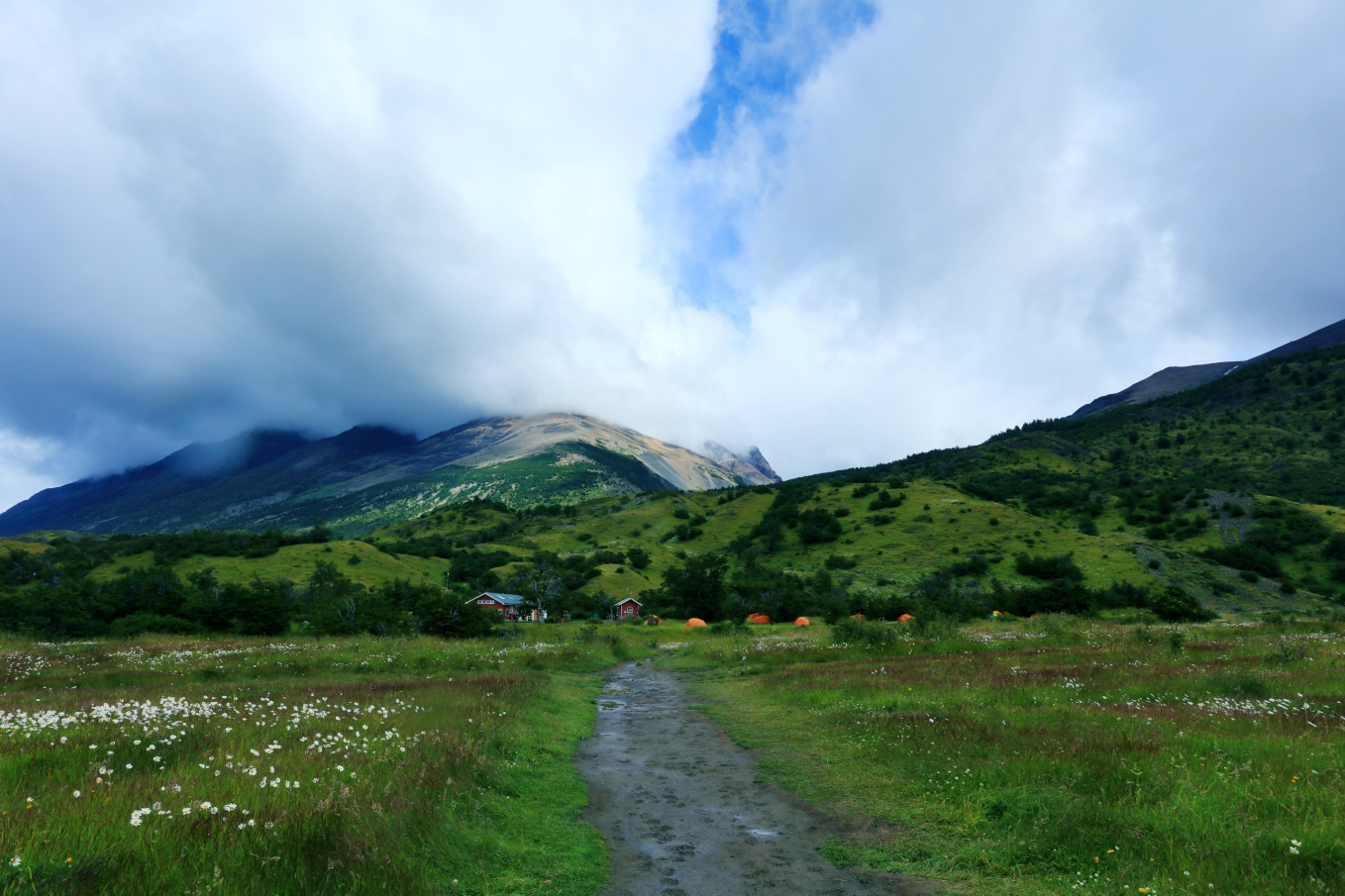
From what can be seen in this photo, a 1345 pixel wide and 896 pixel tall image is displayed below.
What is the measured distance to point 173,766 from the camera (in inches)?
326

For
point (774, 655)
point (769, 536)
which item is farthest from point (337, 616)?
point (769, 536)

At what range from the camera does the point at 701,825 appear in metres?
9.50

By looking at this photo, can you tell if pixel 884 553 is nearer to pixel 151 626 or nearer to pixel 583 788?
pixel 151 626

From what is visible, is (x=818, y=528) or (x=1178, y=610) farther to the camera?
(x=818, y=528)

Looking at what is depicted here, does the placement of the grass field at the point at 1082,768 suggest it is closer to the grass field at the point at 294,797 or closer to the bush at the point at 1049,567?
the grass field at the point at 294,797

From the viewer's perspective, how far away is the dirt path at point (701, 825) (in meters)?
7.32

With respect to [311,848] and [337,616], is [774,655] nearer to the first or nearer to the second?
[311,848]

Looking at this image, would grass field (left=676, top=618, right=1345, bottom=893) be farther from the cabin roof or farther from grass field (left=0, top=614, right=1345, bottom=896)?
the cabin roof

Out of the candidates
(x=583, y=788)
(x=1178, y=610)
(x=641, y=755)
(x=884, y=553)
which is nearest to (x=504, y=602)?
(x=884, y=553)

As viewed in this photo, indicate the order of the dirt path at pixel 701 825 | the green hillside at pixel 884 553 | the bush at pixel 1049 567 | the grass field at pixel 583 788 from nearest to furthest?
the grass field at pixel 583 788, the dirt path at pixel 701 825, the green hillside at pixel 884 553, the bush at pixel 1049 567

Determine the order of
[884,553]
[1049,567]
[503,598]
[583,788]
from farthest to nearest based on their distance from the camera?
[884,553], [503,598], [1049,567], [583,788]

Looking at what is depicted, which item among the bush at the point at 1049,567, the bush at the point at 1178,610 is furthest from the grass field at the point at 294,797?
the bush at the point at 1049,567

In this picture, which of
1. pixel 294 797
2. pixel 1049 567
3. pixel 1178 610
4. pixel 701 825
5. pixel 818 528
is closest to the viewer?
pixel 294 797

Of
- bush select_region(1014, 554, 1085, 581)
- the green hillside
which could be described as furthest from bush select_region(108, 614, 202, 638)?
bush select_region(1014, 554, 1085, 581)
